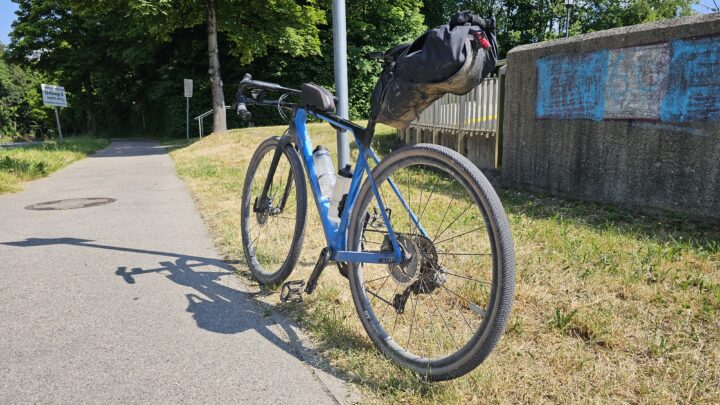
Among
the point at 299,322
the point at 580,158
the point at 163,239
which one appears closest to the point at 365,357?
the point at 299,322

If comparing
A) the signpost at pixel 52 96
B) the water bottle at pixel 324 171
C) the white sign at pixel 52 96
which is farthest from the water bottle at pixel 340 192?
the white sign at pixel 52 96

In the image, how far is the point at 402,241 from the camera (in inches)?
96.3

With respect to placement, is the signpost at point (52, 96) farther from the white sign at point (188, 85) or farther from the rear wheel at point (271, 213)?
the rear wheel at point (271, 213)

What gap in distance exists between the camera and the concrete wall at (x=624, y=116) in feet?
16.4

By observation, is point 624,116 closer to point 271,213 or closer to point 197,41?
point 271,213

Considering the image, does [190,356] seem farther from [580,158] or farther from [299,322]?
[580,158]

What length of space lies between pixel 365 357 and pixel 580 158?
496cm

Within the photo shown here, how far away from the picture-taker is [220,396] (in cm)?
223

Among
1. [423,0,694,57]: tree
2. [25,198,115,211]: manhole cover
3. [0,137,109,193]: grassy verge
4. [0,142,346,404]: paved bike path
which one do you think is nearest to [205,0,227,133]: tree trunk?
[0,137,109,193]: grassy verge

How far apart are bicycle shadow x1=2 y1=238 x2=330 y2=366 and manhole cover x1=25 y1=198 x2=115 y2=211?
103 inches

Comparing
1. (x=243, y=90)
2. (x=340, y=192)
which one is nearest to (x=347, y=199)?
(x=340, y=192)

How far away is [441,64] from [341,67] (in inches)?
76.0

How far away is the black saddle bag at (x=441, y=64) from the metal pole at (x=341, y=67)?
4.36 ft

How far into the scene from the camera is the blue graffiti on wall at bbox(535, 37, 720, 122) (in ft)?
16.2
